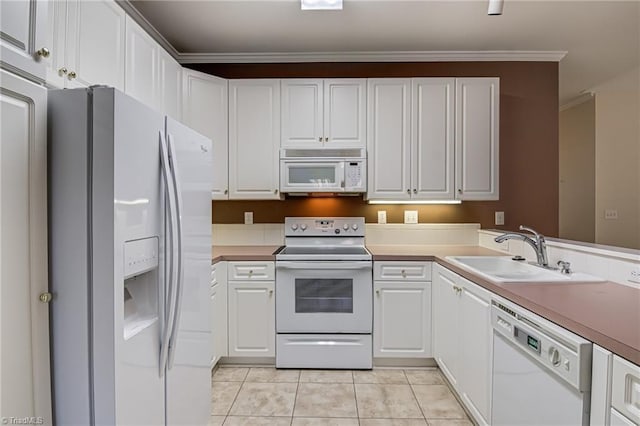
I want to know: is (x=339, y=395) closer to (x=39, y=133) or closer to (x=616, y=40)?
(x=39, y=133)

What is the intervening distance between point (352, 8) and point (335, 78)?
25.9 inches

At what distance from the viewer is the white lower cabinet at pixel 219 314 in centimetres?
249

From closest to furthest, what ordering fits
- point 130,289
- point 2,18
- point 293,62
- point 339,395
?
1. point 2,18
2. point 130,289
3. point 339,395
4. point 293,62

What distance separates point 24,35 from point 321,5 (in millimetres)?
1820

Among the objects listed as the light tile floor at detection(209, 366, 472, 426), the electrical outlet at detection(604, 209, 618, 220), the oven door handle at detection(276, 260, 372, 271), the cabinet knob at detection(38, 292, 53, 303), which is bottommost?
the light tile floor at detection(209, 366, 472, 426)

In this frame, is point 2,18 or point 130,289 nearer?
point 2,18

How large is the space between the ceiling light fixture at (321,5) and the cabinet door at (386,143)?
72 cm

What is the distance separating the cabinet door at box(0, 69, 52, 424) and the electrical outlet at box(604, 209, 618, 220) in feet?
18.8

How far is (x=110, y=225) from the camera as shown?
1.03 m

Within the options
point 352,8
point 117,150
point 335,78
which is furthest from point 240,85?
point 117,150

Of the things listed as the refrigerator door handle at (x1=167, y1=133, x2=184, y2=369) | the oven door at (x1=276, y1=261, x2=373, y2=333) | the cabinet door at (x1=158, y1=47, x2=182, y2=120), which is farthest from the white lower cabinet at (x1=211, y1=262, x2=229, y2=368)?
the cabinet door at (x1=158, y1=47, x2=182, y2=120)

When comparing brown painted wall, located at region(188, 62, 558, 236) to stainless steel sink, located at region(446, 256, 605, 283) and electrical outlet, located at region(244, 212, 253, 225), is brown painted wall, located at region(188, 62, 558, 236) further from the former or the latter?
stainless steel sink, located at region(446, 256, 605, 283)

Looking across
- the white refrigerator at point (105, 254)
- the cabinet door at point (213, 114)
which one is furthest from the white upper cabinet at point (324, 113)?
the white refrigerator at point (105, 254)

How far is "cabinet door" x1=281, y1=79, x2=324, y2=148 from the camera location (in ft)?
9.55
